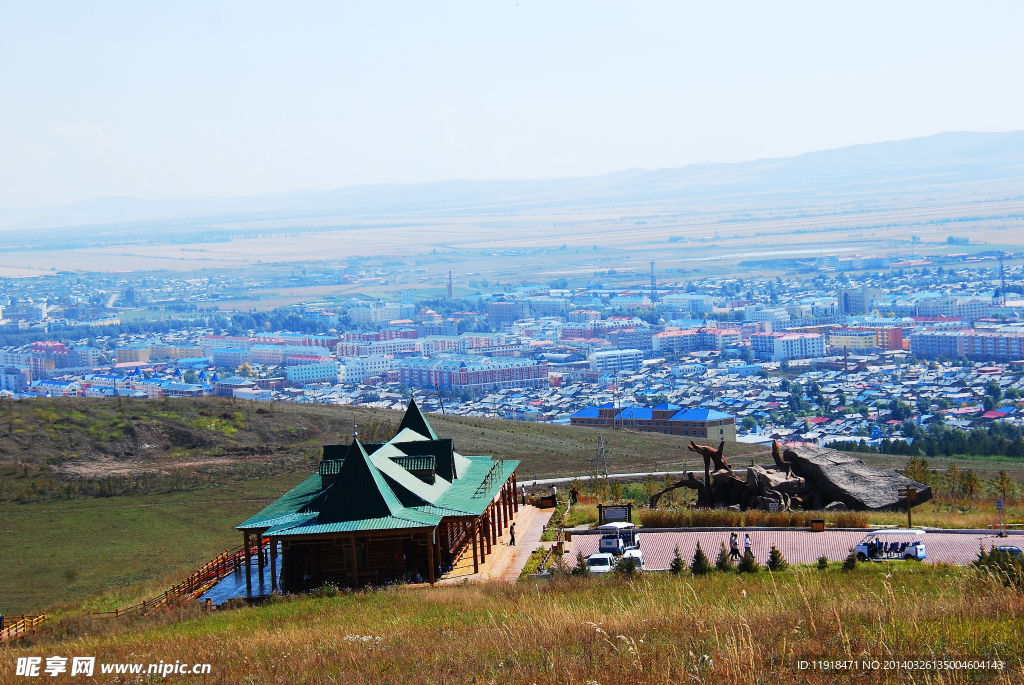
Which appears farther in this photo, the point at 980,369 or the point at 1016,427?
the point at 980,369

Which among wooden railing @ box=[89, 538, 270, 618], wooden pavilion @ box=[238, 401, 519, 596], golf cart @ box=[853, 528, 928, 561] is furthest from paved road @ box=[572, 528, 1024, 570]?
wooden railing @ box=[89, 538, 270, 618]

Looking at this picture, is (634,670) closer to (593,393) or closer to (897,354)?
(593,393)

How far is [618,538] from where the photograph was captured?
56.6 ft

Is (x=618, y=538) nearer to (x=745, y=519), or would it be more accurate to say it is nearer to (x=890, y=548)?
(x=745, y=519)

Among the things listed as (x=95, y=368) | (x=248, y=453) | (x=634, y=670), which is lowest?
(x=95, y=368)

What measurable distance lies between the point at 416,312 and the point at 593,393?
282 ft

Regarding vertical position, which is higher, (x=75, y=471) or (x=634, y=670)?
(x=634, y=670)

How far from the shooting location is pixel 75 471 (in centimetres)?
3155

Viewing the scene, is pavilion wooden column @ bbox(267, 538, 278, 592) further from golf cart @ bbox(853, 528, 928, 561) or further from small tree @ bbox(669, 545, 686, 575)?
golf cart @ bbox(853, 528, 928, 561)

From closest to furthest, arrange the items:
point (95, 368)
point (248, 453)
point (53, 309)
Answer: point (248, 453)
point (95, 368)
point (53, 309)

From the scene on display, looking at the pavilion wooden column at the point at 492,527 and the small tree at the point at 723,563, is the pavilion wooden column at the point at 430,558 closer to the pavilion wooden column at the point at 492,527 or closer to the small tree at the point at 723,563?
the pavilion wooden column at the point at 492,527

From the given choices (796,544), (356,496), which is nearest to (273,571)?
(356,496)

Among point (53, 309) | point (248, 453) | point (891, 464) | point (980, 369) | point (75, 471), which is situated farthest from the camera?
point (53, 309)

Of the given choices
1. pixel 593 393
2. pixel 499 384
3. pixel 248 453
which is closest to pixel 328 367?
pixel 499 384
